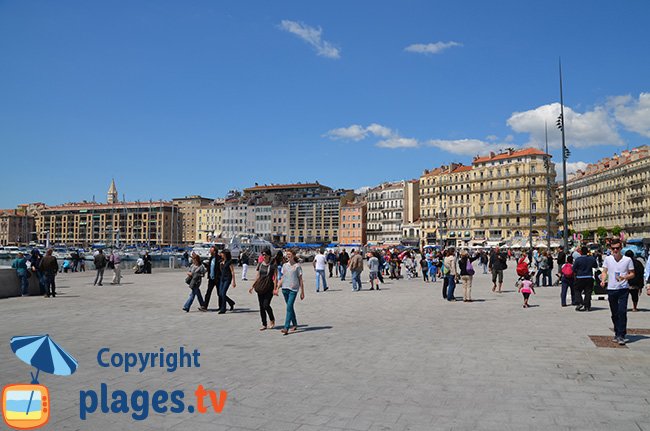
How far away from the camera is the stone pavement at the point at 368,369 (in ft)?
17.0

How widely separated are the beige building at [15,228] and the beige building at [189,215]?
53.5 meters

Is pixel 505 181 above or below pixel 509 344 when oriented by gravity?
above

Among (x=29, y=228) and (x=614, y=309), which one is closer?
(x=614, y=309)

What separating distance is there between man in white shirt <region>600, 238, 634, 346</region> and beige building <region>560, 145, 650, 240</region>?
88.9 meters

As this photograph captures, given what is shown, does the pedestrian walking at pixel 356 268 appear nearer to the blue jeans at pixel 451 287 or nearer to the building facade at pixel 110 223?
the blue jeans at pixel 451 287

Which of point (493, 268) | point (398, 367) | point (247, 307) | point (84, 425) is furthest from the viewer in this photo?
point (493, 268)

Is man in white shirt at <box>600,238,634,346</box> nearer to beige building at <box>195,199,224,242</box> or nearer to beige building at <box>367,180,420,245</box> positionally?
beige building at <box>367,180,420,245</box>

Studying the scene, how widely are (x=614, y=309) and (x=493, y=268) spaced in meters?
11.8

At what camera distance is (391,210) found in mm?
127750

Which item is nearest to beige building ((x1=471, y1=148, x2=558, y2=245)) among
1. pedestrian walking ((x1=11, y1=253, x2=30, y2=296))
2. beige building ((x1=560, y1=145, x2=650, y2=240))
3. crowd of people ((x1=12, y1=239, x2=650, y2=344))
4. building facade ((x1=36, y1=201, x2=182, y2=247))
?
beige building ((x1=560, y1=145, x2=650, y2=240))

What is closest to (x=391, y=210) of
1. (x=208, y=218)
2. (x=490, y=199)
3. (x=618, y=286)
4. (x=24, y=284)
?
(x=490, y=199)

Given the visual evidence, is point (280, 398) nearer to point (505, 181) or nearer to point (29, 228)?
point (505, 181)

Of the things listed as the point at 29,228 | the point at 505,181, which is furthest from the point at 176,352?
the point at 29,228

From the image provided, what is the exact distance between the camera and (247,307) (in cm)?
1508
